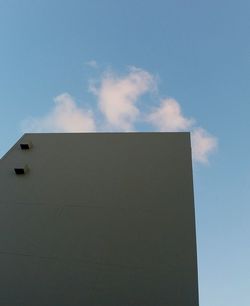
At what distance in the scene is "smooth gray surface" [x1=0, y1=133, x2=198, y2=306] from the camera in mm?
4617

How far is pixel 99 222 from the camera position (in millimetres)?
5207

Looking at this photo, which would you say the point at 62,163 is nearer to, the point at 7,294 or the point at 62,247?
the point at 62,247

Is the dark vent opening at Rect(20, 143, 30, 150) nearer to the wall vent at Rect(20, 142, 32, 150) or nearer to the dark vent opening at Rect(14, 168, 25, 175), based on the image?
the wall vent at Rect(20, 142, 32, 150)

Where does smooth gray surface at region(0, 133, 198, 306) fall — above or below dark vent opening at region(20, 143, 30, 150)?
below

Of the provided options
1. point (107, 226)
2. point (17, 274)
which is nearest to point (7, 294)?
point (17, 274)

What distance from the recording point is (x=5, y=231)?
210 inches

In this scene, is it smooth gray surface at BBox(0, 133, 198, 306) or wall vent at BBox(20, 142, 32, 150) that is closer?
smooth gray surface at BBox(0, 133, 198, 306)

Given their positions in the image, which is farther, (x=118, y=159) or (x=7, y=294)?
(x=118, y=159)

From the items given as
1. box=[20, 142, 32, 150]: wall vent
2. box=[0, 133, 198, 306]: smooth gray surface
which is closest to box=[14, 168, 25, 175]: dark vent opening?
box=[0, 133, 198, 306]: smooth gray surface

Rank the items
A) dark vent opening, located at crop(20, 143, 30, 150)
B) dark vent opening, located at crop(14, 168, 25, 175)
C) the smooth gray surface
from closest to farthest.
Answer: the smooth gray surface < dark vent opening, located at crop(14, 168, 25, 175) < dark vent opening, located at crop(20, 143, 30, 150)

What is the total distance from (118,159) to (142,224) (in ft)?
3.84

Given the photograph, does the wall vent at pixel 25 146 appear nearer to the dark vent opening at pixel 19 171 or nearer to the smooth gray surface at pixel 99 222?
the smooth gray surface at pixel 99 222

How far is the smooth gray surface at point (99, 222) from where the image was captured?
15.1 ft

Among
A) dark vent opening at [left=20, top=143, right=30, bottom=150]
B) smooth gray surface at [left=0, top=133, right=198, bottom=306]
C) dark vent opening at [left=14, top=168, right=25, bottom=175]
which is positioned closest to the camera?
smooth gray surface at [left=0, top=133, right=198, bottom=306]
